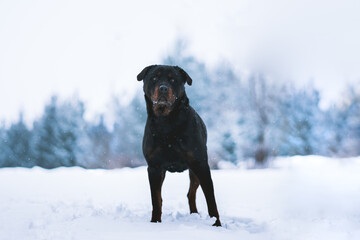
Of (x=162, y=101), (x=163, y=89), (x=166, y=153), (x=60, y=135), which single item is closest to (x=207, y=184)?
(x=166, y=153)

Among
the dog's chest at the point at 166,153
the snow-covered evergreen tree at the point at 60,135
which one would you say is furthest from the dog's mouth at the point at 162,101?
the snow-covered evergreen tree at the point at 60,135

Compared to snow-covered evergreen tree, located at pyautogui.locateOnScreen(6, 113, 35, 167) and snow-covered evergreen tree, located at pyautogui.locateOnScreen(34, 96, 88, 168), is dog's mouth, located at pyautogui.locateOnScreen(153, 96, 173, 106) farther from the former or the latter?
snow-covered evergreen tree, located at pyautogui.locateOnScreen(6, 113, 35, 167)

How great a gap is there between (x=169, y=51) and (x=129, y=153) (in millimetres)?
6727

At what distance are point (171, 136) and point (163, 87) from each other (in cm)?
58

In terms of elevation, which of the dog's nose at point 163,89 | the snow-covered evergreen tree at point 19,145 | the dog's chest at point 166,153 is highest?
the dog's nose at point 163,89

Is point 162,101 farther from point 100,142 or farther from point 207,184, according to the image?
point 100,142

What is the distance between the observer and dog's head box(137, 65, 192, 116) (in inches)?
154

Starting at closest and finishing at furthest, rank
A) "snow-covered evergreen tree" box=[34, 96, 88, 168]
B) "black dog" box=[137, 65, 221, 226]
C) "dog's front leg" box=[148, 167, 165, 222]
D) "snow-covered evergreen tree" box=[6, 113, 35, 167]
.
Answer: "black dog" box=[137, 65, 221, 226], "dog's front leg" box=[148, 167, 165, 222], "snow-covered evergreen tree" box=[34, 96, 88, 168], "snow-covered evergreen tree" box=[6, 113, 35, 167]

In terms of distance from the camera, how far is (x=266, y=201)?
726cm

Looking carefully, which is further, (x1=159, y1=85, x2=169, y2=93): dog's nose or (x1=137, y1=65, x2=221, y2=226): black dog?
(x1=137, y1=65, x2=221, y2=226): black dog

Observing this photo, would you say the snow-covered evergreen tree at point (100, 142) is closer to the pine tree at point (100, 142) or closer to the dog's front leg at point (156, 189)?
the pine tree at point (100, 142)

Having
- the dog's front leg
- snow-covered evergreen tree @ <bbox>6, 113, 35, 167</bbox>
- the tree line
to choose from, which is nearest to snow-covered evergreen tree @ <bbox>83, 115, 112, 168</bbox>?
the tree line

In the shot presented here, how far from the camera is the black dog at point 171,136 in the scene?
405 centimetres

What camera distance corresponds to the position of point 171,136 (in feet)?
13.4
